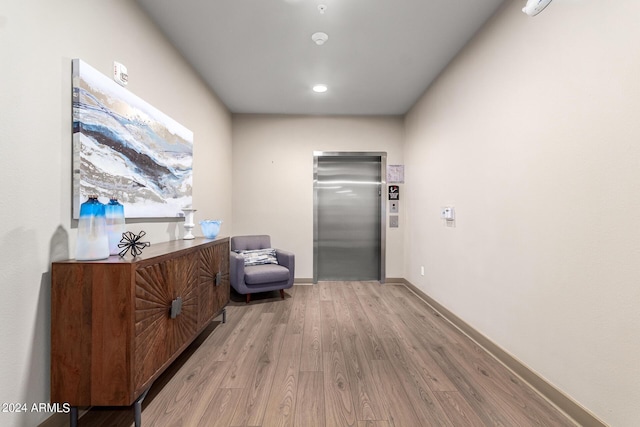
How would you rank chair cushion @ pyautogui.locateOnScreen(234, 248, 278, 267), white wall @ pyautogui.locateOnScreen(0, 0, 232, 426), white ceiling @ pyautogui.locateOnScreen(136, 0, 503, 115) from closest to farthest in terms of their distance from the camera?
white wall @ pyautogui.locateOnScreen(0, 0, 232, 426) < white ceiling @ pyautogui.locateOnScreen(136, 0, 503, 115) < chair cushion @ pyautogui.locateOnScreen(234, 248, 278, 267)

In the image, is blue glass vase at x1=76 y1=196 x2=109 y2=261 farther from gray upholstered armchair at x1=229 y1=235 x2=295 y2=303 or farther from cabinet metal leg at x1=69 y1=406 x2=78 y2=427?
gray upholstered armchair at x1=229 y1=235 x2=295 y2=303

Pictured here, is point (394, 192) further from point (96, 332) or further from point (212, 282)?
point (96, 332)

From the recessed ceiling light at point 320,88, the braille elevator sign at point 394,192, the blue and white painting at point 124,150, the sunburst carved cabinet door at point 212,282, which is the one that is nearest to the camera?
the blue and white painting at point 124,150

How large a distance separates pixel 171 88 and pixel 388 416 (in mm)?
3243

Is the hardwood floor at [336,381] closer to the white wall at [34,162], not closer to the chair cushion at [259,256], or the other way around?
the white wall at [34,162]

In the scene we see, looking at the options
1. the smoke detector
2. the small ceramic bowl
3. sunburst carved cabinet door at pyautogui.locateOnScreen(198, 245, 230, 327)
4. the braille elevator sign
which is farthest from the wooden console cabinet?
the braille elevator sign

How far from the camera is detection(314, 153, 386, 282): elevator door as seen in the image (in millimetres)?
4855

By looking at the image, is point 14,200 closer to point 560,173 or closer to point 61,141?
point 61,141

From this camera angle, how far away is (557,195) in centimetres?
178

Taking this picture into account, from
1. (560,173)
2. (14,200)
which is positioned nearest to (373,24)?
(560,173)

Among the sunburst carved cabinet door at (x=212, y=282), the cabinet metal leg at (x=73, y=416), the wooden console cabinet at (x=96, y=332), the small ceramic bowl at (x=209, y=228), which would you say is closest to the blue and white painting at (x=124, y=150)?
the small ceramic bowl at (x=209, y=228)

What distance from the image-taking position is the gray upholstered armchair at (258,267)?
3.71 m

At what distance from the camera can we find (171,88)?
8.96 ft

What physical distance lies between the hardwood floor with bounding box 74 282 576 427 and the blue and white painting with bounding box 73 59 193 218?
1.31 m
